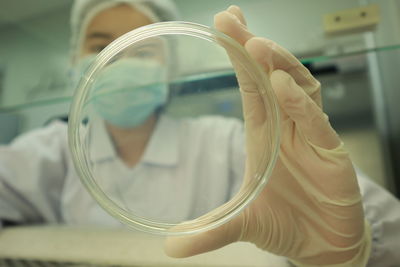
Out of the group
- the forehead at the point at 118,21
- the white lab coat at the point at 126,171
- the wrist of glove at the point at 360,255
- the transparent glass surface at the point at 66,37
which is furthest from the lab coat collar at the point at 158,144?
the wrist of glove at the point at 360,255

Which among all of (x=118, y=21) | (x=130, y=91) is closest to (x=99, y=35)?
(x=118, y=21)

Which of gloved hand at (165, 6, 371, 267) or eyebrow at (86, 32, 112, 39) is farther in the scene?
eyebrow at (86, 32, 112, 39)

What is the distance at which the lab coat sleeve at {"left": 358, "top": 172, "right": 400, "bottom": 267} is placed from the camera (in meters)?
0.45

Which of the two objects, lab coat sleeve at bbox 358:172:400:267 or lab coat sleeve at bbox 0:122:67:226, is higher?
lab coat sleeve at bbox 0:122:67:226

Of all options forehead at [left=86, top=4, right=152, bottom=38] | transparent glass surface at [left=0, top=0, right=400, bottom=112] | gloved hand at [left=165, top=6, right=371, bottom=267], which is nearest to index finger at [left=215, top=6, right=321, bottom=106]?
gloved hand at [left=165, top=6, right=371, bottom=267]

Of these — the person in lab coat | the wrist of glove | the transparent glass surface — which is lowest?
the wrist of glove

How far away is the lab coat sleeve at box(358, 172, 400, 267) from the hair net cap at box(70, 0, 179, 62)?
2.31ft

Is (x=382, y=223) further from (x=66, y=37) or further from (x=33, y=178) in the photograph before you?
(x=66, y=37)

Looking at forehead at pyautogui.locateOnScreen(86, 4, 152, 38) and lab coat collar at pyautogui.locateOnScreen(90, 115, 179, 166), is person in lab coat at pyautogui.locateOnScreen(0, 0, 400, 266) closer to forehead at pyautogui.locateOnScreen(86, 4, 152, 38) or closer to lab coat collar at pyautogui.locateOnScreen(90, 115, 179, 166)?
lab coat collar at pyautogui.locateOnScreen(90, 115, 179, 166)

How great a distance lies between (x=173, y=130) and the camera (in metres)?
0.94

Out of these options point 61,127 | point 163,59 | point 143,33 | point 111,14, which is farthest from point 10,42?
point 143,33

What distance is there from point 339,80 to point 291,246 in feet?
1.83

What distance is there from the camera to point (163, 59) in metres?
0.75

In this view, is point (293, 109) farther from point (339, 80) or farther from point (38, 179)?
point (38, 179)
